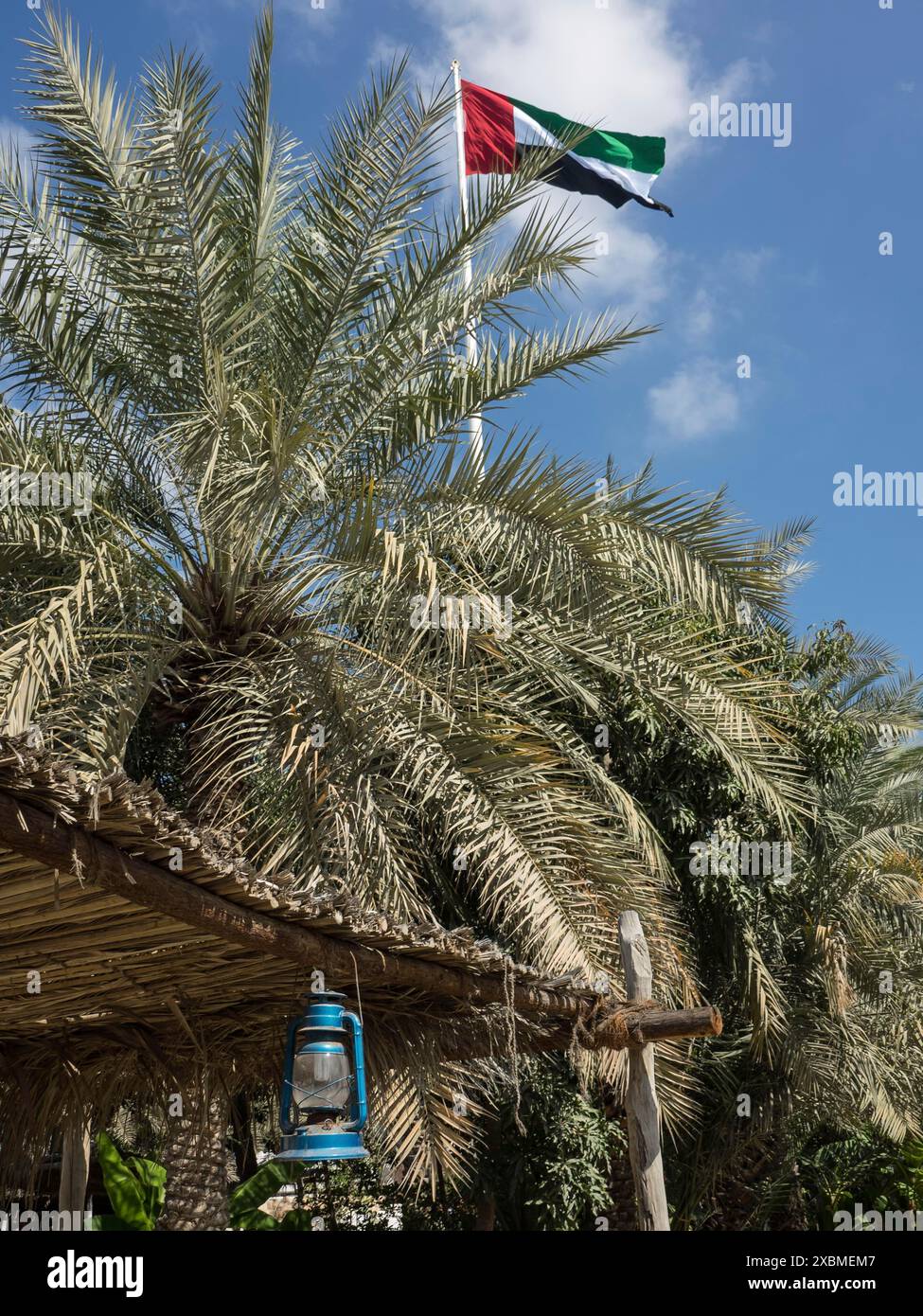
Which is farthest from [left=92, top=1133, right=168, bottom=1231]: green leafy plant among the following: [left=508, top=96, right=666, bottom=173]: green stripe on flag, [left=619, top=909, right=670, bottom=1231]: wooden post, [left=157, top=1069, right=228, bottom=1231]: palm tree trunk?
[left=508, top=96, right=666, bottom=173]: green stripe on flag

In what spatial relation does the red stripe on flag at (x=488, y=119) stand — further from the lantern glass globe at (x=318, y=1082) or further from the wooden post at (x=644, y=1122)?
the lantern glass globe at (x=318, y=1082)

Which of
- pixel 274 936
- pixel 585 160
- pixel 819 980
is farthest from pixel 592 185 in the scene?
pixel 274 936

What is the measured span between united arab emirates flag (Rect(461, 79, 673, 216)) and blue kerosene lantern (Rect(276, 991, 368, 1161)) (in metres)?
10.6

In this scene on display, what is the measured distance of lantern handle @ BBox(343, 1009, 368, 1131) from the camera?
363cm

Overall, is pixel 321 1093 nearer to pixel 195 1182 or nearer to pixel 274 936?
pixel 274 936

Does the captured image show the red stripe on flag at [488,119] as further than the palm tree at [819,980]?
Yes

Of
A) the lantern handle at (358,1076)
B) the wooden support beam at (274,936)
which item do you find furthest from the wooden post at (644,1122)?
the lantern handle at (358,1076)

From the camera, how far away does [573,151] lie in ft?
41.1

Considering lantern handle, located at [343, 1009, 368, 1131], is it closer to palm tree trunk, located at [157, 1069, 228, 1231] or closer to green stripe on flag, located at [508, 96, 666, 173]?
palm tree trunk, located at [157, 1069, 228, 1231]

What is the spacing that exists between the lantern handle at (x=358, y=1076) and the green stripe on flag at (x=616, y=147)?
37.0ft

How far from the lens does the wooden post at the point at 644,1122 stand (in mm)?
5449
